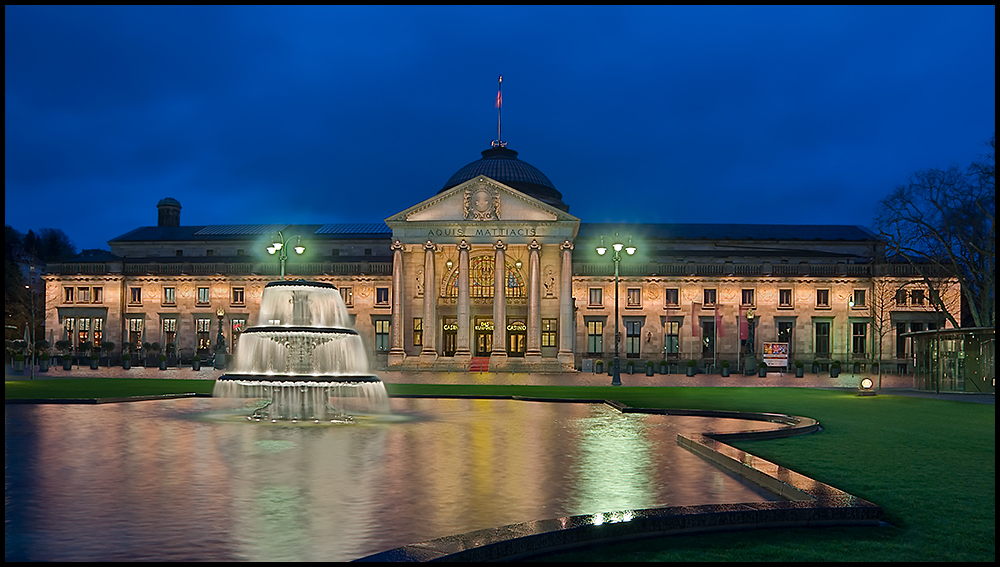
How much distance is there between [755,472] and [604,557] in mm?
4973

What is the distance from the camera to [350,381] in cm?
2042

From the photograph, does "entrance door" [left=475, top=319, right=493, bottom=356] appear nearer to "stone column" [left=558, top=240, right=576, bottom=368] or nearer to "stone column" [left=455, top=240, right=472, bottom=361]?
"stone column" [left=455, top=240, right=472, bottom=361]

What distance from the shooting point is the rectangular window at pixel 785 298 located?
78.6 metres

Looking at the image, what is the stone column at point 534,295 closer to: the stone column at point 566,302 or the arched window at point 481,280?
the stone column at point 566,302

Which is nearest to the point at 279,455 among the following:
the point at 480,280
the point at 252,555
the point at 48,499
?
the point at 48,499

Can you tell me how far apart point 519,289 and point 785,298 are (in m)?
25.2

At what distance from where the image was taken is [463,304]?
235ft

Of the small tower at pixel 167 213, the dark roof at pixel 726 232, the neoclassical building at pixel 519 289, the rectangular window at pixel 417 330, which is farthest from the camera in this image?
the small tower at pixel 167 213

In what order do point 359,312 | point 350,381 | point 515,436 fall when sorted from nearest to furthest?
point 515,436
point 350,381
point 359,312

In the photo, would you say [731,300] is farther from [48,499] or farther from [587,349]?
[48,499]

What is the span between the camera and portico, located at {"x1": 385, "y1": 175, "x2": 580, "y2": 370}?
232 feet

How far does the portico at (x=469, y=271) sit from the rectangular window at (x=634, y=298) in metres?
8.79

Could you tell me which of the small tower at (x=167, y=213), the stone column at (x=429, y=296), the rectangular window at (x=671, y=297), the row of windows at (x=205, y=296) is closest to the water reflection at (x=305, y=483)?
the stone column at (x=429, y=296)

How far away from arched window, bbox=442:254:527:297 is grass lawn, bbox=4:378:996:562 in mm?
49789
